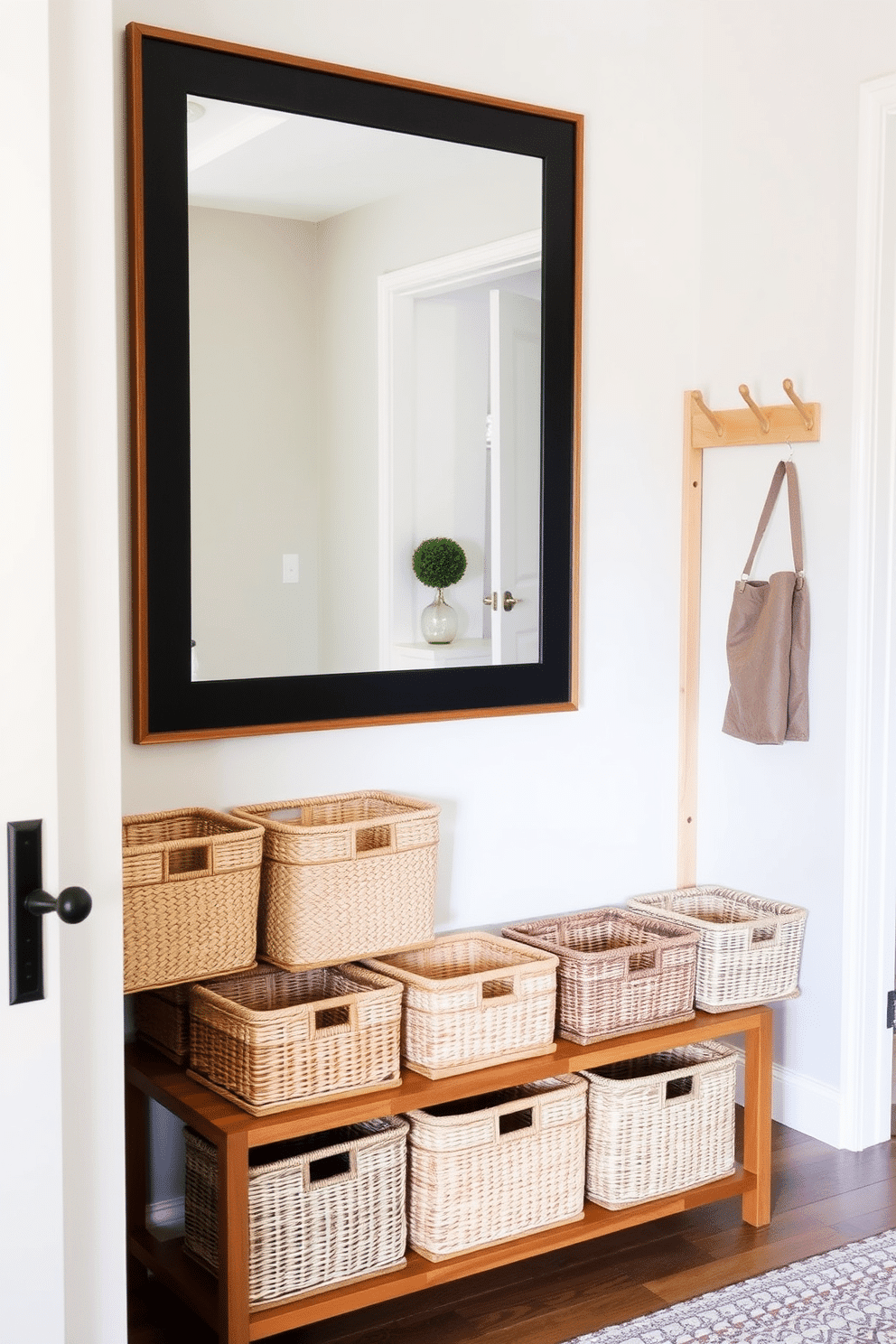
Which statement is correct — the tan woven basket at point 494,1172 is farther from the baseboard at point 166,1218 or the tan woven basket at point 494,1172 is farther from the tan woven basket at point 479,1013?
the baseboard at point 166,1218

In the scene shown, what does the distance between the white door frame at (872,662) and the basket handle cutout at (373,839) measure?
106cm

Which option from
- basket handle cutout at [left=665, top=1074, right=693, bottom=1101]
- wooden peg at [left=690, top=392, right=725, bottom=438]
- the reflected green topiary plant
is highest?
wooden peg at [left=690, top=392, right=725, bottom=438]

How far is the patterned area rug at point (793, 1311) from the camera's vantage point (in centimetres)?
224

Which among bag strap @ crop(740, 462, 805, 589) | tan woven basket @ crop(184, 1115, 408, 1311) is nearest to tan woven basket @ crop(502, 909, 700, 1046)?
tan woven basket @ crop(184, 1115, 408, 1311)

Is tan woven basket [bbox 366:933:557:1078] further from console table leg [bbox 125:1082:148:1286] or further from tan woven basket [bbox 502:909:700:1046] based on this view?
console table leg [bbox 125:1082:148:1286]

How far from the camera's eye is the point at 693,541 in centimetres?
314

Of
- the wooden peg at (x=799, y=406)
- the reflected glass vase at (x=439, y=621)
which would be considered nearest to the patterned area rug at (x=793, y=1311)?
the reflected glass vase at (x=439, y=621)

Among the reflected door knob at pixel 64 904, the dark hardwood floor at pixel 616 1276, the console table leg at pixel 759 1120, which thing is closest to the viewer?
the reflected door knob at pixel 64 904

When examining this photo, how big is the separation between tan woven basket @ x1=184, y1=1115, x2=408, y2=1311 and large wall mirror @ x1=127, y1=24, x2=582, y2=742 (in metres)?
0.75

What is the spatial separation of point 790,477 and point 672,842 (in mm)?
→ 891

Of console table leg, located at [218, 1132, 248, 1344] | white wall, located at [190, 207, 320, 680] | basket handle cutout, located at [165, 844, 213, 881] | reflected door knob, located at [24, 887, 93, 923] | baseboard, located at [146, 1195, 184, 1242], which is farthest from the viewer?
baseboard, located at [146, 1195, 184, 1242]

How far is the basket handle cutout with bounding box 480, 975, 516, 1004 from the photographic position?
2.41m

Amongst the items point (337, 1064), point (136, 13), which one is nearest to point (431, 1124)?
point (337, 1064)

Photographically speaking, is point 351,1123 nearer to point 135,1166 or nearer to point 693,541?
point 135,1166
